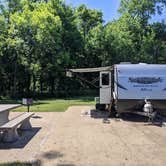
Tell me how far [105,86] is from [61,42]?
66.3 feet

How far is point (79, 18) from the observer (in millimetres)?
49594

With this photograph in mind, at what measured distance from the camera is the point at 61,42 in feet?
124

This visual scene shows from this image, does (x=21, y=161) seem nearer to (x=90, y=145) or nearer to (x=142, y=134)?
(x=90, y=145)

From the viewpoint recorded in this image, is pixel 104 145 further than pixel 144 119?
No

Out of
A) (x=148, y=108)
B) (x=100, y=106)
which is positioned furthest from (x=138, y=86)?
(x=100, y=106)

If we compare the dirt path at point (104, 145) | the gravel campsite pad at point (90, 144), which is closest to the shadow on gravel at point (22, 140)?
the gravel campsite pad at point (90, 144)

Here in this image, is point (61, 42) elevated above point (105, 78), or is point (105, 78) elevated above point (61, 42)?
point (61, 42)

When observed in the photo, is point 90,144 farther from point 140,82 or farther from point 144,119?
point 140,82

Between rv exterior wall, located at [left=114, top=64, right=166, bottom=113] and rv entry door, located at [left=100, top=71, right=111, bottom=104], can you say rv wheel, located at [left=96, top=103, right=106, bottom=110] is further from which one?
rv exterior wall, located at [left=114, top=64, right=166, bottom=113]

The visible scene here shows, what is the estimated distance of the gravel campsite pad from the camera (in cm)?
791

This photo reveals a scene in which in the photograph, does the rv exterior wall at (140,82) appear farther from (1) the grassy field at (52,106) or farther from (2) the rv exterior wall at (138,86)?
(1) the grassy field at (52,106)

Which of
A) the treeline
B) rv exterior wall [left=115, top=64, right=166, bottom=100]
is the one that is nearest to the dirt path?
rv exterior wall [left=115, top=64, right=166, bottom=100]

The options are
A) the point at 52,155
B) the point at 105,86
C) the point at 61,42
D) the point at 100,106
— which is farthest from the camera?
the point at 61,42

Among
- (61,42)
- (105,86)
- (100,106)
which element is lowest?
(100,106)
